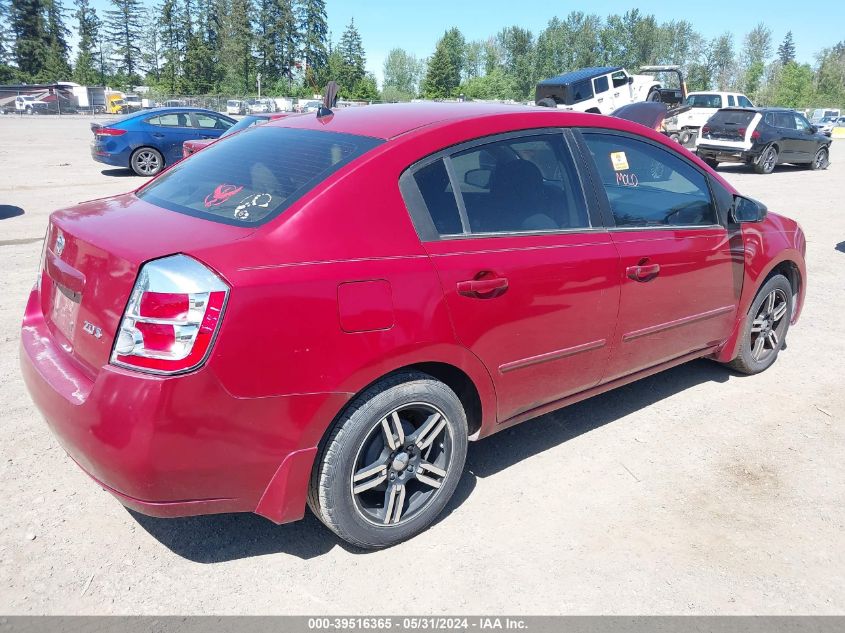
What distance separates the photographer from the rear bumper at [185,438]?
2.29 m

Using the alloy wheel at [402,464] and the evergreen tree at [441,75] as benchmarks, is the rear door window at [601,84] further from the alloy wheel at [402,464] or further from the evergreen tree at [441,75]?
the evergreen tree at [441,75]

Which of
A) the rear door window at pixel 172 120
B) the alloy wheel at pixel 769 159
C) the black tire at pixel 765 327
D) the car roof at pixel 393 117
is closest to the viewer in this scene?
the car roof at pixel 393 117

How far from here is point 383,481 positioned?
286cm

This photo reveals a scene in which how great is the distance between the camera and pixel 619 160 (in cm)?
377

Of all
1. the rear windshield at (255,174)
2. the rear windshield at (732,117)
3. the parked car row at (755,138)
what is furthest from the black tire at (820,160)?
the rear windshield at (255,174)

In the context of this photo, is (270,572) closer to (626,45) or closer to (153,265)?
(153,265)

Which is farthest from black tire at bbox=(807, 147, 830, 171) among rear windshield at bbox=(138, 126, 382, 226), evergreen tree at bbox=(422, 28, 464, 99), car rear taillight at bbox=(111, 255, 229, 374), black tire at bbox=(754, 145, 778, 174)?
evergreen tree at bbox=(422, 28, 464, 99)

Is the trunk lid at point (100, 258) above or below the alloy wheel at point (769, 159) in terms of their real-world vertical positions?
above

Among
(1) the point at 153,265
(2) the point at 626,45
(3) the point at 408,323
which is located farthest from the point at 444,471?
(2) the point at 626,45

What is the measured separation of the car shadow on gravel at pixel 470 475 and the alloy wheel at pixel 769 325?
28 cm

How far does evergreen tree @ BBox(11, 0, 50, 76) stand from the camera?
91.3 m

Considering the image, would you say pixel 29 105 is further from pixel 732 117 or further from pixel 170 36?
pixel 170 36

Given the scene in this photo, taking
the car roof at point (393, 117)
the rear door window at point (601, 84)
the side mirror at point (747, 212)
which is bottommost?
the side mirror at point (747, 212)

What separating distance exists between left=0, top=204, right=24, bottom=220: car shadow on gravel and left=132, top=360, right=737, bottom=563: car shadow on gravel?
8384 millimetres
